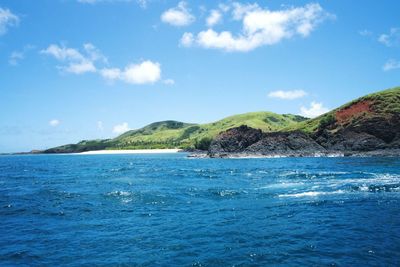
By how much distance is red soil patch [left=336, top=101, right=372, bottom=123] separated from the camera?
15862 cm

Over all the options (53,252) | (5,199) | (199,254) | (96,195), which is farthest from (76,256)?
(5,199)

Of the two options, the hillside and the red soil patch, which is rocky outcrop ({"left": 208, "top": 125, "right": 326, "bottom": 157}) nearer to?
the hillside

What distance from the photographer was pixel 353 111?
16288 cm

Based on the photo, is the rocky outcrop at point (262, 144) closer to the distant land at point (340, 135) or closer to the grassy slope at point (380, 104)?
the distant land at point (340, 135)

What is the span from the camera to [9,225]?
34.6 m

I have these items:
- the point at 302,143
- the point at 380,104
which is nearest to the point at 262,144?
the point at 302,143

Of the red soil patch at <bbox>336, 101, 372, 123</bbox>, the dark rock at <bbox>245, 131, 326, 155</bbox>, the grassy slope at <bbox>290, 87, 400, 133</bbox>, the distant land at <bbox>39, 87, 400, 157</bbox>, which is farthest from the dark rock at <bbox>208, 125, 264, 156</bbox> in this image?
the red soil patch at <bbox>336, 101, 372, 123</bbox>

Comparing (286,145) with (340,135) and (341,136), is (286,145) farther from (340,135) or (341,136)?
(341,136)

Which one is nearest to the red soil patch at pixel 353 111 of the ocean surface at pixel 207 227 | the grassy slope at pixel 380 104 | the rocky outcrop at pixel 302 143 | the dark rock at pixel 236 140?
the grassy slope at pixel 380 104

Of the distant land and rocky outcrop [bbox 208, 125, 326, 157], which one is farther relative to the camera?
rocky outcrop [bbox 208, 125, 326, 157]

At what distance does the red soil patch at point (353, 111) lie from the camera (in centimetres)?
15862

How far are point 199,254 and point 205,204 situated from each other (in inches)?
744

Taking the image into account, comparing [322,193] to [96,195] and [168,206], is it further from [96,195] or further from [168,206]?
[96,195]

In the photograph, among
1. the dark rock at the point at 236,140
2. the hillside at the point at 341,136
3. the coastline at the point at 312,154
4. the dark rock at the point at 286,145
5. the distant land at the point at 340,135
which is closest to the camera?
the coastline at the point at 312,154
